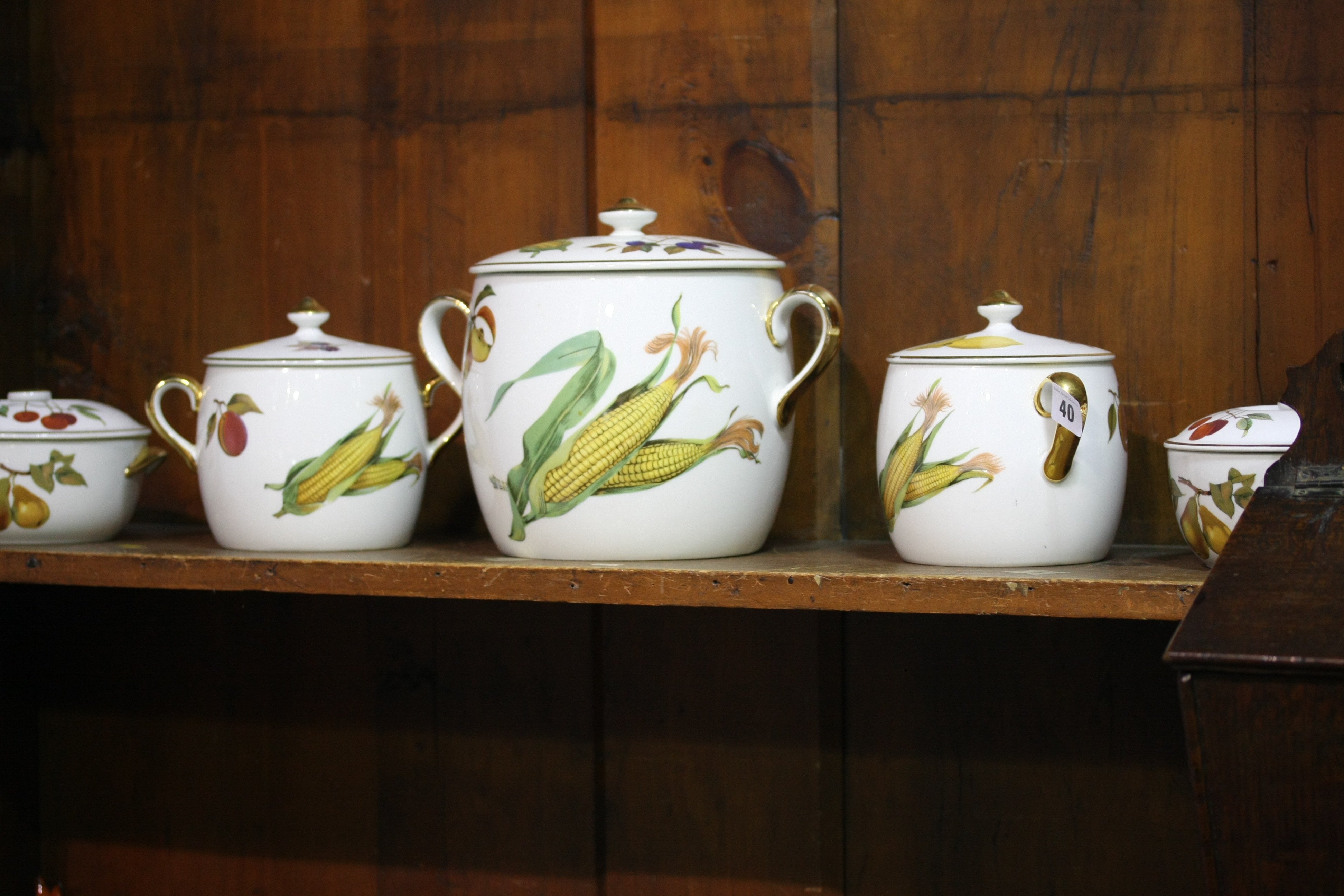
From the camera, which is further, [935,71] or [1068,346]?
[935,71]

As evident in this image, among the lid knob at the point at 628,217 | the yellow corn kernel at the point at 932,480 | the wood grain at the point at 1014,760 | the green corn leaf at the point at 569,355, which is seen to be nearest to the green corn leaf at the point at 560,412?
the green corn leaf at the point at 569,355

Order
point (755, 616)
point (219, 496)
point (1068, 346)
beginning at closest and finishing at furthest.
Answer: point (1068, 346) < point (219, 496) < point (755, 616)

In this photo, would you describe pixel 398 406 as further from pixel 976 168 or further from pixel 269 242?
pixel 976 168

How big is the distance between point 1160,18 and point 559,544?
23.1 inches

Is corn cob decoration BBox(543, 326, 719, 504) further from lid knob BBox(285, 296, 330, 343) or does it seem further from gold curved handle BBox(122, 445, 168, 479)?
gold curved handle BBox(122, 445, 168, 479)

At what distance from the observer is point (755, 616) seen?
108 centimetres

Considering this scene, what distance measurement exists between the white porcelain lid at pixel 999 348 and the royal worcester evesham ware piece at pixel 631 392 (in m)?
0.08

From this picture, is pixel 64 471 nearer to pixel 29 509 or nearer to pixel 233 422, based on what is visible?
pixel 29 509

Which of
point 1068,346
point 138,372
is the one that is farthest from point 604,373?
point 138,372

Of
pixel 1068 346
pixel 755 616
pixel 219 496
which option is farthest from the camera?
pixel 755 616

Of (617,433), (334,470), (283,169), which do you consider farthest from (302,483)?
(283,169)

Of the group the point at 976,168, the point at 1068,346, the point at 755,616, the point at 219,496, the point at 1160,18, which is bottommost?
the point at 755,616

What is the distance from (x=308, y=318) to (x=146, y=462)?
0.60 ft

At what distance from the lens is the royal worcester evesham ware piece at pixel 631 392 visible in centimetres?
87
